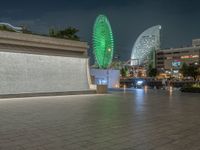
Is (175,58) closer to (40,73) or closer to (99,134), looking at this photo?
(40,73)

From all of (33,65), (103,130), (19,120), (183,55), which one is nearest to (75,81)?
(33,65)

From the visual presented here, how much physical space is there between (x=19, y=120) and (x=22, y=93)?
14399 mm

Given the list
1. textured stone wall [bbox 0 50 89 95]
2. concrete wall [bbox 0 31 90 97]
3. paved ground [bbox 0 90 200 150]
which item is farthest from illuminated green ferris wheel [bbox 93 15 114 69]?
paved ground [bbox 0 90 200 150]

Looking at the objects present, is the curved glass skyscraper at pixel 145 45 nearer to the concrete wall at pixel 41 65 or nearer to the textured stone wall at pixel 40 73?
the concrete wall at pixel 41 65

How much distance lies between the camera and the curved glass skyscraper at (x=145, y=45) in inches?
7269

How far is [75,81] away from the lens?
3097 cm

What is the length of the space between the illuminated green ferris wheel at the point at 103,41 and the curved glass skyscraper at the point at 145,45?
13377 cm

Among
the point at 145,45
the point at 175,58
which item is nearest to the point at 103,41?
the point at 175,58

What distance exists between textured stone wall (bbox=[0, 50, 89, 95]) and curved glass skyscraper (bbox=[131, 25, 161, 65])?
504ft

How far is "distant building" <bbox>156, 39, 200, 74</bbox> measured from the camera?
145m

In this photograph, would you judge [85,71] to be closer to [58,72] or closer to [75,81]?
[75,81]

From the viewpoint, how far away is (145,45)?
186750mm

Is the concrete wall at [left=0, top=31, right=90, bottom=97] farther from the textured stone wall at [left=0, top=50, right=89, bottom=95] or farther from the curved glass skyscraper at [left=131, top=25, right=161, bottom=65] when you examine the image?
the curved glass skyscraper at [left=131, top=25, right=161, bottom=65]

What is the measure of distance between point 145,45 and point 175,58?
33.6 metres
